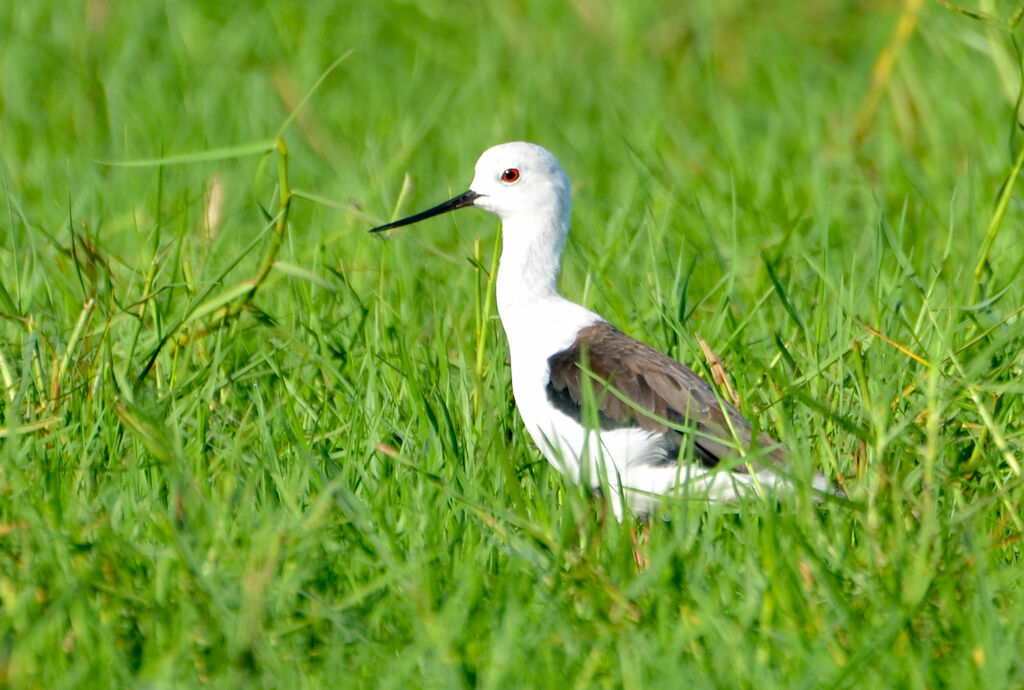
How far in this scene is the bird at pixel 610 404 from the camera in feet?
12.0

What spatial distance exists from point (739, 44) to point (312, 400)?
498cm

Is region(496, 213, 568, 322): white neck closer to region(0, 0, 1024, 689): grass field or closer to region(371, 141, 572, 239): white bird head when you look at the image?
region(371, 141, 572, 239): white bird head

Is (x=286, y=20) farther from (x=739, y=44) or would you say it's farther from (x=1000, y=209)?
(x=1000, y=209)

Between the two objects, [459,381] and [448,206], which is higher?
[448,206]

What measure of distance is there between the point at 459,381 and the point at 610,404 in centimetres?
50

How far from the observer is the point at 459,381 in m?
4.20

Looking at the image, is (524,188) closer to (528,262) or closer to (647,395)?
(528,262)

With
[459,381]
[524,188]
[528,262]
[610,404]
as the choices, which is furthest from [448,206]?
[610,404]

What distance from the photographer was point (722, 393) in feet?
13.6

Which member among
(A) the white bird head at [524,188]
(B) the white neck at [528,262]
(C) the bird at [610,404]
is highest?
(A) the white bird head at [524,188]

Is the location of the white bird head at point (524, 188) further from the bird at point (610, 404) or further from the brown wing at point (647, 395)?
the brown wing at point (647, 395)

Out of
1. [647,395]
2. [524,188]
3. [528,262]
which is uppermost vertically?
[524,188]

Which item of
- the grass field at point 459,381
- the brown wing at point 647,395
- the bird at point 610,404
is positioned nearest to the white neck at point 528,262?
the bird at point 610,404

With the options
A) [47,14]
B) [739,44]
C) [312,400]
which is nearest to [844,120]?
[739,44]
